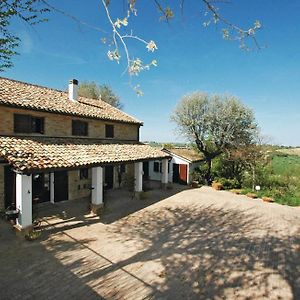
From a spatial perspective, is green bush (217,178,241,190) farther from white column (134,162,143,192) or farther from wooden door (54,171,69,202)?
wooden door (54,171,69,202)

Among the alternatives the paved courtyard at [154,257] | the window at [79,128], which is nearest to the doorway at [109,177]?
the window at [79,128]

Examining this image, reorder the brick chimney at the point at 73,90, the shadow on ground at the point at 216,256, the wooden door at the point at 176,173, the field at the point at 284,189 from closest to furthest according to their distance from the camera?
the shadow on ground at the point at 216,256
the field at the point at 284,189
the brick chimney at the point at 73,90
the wooden door at the point at 176,173

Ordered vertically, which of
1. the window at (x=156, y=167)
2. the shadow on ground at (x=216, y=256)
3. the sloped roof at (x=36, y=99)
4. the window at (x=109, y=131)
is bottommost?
the shadow on ground at (x=216, y=256)

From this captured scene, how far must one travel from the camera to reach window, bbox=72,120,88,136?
53.3 feet

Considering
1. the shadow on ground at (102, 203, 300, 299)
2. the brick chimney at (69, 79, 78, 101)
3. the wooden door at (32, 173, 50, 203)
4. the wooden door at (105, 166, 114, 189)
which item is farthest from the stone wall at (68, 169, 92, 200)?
the brick chimney at (69, 79, 78, 101)

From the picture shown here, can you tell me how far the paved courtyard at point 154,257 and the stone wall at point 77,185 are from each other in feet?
8.50

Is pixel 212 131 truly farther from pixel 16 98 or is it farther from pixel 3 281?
pixel 3 281

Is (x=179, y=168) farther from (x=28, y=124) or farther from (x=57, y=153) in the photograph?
(x=28, y=124)

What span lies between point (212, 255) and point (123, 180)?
12773 millimetres

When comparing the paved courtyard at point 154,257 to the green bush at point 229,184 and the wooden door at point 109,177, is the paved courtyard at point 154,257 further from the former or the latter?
the green bush at point 229,184

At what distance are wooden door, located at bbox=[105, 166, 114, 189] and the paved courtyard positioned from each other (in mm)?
5410

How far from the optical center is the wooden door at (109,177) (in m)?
19.1

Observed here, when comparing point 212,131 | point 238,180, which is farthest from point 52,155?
point 238,180

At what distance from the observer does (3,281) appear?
6762 mm
